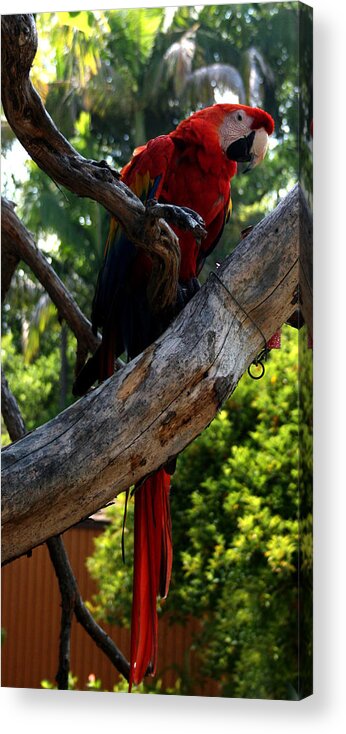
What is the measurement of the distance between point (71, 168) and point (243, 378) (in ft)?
1.96

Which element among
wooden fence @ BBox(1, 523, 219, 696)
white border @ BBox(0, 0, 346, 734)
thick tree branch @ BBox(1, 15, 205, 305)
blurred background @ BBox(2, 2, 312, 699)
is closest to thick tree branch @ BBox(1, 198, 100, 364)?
blurred background @ BBox(2, 2, 312, 699)

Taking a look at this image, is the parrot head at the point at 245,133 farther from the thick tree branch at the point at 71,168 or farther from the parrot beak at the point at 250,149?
the thick tree branch at the point at 71,168

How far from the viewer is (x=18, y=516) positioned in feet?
6.14

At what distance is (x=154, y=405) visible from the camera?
6.12 ft

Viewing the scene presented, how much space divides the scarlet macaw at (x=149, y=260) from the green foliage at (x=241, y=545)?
0.06 m

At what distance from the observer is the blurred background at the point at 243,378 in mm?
1959

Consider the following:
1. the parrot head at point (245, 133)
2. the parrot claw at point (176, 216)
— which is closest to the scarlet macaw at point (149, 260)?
the parrot head at point (245, 133)

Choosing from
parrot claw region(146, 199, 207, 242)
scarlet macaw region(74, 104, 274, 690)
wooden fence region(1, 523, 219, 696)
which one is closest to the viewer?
parrot claw region(146, 199, 207, 242)

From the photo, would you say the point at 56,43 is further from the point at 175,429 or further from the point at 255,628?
the point at 255,628

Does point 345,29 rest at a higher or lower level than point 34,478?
higher

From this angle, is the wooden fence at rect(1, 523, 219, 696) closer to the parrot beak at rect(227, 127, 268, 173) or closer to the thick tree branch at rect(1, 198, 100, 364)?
the thick tree branch at rect(1, 198, 100, 364)

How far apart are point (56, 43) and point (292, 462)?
1.12 metres

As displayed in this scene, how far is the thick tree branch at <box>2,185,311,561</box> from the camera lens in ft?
6.09

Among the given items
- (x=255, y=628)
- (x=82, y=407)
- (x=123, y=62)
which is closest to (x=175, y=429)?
(x=82, y=407)
